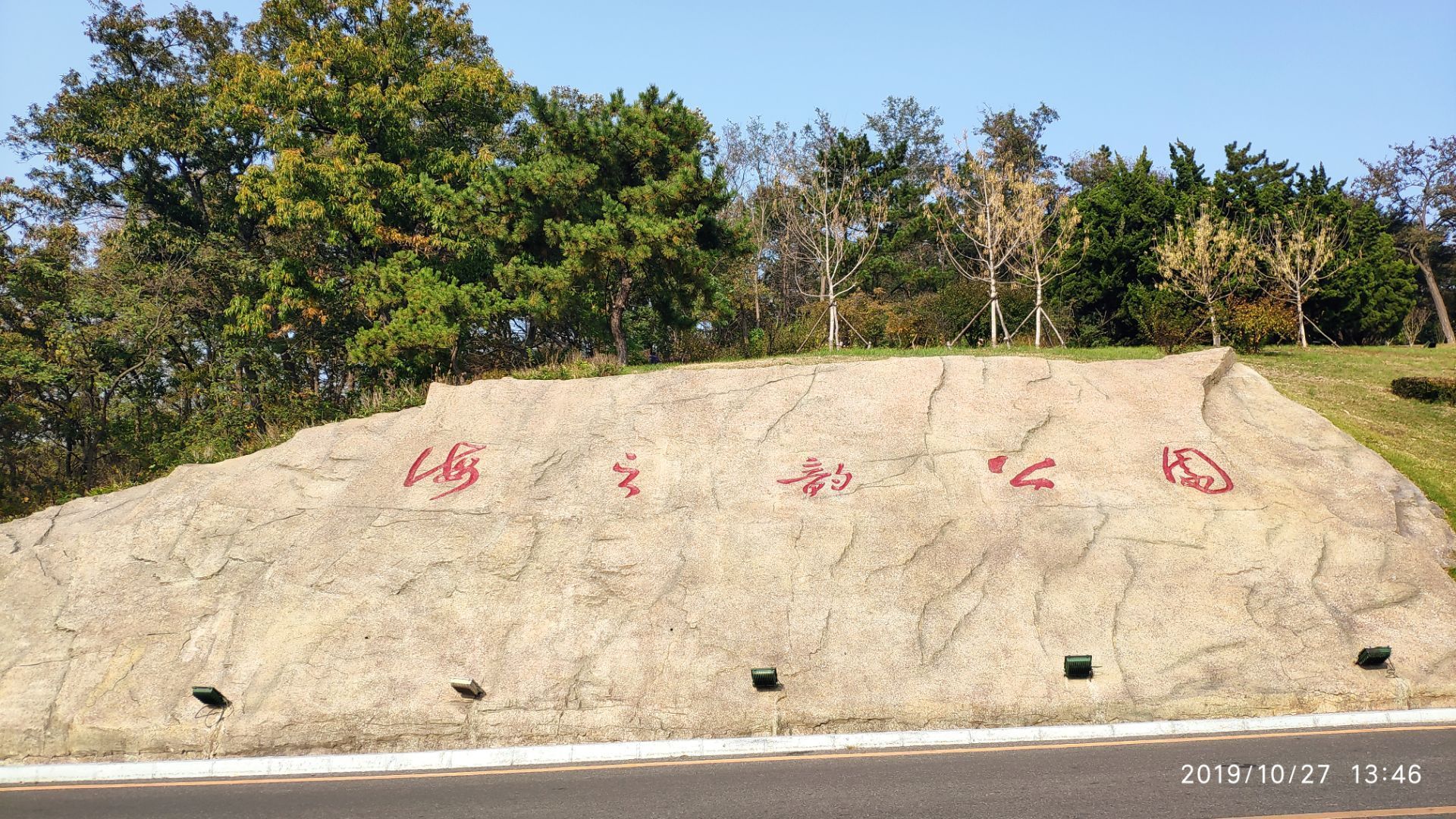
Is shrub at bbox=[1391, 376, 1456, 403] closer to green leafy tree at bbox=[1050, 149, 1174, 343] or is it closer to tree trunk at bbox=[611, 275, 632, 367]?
green leafy tree at bbox=[1050, 149, 1174, 343]

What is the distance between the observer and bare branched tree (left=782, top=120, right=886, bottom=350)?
34.9 meters

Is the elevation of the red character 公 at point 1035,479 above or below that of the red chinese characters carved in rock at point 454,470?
below

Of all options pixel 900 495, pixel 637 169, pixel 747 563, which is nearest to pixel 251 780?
pixel 747 563

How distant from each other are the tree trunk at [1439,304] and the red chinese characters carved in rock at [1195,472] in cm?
4242

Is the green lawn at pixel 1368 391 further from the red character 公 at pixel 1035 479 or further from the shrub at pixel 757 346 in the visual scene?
the red character 公 at pixel 1035 479

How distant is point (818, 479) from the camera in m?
12.4

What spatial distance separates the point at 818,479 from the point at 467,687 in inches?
212

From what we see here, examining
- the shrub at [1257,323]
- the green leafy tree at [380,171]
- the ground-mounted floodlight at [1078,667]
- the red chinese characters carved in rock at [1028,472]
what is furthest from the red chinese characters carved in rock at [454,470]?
the shrub at [1257,323]

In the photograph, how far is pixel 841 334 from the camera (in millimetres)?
33000

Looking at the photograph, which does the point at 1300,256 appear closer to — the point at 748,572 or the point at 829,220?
the point at 829,220

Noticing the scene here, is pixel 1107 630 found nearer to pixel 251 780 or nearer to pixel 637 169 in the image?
pixel 251 780

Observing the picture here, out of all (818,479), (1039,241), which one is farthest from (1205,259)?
(818,479)

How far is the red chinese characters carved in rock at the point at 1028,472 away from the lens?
12020 mm

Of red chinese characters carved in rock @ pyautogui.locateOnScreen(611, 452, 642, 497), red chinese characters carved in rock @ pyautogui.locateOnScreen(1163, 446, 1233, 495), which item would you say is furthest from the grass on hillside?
red chinese characters carved in rock @ pyautogui.locateOnScreen(611, 452, 642, 497)
